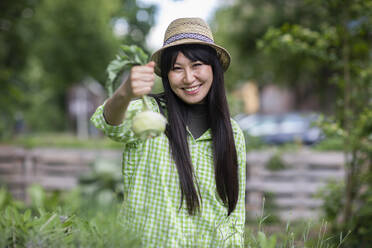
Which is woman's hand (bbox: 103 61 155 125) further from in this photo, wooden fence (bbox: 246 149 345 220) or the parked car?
the parked car

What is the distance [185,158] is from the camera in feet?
5.33

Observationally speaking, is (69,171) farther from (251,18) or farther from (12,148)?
(251,18)

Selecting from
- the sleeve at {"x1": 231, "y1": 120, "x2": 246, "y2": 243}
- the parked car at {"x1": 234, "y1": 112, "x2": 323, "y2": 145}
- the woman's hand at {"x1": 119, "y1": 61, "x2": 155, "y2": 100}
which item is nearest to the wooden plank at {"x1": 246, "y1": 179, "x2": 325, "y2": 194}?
the sleeve at {"x1": 231, "y1": 120, "x2": 246, "y2": 243}

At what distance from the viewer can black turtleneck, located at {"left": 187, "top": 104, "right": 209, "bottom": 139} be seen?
1.79 metres

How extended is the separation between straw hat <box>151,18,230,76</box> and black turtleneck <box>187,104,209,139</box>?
0.26 m

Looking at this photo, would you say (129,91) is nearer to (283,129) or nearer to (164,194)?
(164,194)

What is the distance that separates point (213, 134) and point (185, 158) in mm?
190

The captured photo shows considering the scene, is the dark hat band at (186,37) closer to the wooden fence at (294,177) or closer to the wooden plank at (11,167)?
the wooden fence at (294,177)

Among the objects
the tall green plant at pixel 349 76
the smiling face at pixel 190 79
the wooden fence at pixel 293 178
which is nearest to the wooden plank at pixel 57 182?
the wooden fence at pixel 293 178

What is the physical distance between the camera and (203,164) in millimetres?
Result: 1700

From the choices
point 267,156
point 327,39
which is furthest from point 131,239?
point 267,156

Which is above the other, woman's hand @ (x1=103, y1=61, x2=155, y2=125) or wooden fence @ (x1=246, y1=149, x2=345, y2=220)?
woman's hand @ (x1=103, y1=61, x2=155, y2=125)

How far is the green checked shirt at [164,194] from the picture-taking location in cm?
154

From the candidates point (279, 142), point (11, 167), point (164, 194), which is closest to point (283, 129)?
point (279, 142)
